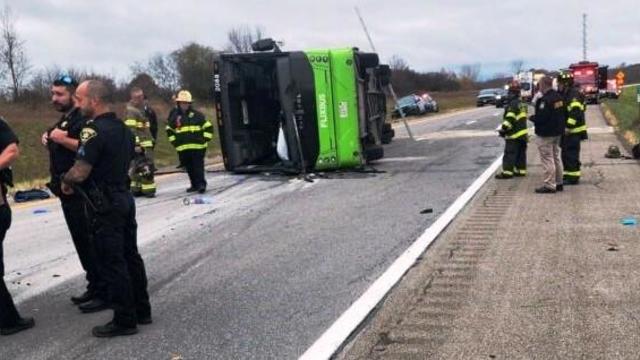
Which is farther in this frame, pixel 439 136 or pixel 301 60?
pixel 439 136

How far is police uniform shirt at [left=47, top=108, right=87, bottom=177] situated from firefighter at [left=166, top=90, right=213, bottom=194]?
6.11 meters

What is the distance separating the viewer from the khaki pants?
33.8ft

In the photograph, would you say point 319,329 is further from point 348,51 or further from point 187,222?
point 348,51

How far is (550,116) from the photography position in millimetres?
10383

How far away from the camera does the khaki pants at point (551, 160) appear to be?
1030cm

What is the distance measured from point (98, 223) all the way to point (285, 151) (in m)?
8.75

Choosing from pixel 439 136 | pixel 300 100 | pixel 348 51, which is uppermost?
pixel 348 51

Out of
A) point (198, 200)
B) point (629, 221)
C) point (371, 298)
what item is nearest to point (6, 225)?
point (371, 298)

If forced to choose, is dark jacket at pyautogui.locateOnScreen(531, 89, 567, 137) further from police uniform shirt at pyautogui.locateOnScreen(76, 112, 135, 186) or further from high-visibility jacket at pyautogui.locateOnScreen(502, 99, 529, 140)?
police uniform shirt at pyautogui.locateOnScreen(76, 112, 135, 186)

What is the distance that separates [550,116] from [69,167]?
23.5 feet

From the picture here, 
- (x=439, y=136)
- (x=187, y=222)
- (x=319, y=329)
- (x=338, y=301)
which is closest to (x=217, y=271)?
(x=338, y=301)

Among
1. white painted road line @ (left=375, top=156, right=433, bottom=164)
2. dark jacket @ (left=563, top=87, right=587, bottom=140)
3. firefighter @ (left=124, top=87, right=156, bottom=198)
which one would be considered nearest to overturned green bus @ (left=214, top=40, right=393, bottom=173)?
white painted road line @ (left=375, top=156, right=433, bottom=164)

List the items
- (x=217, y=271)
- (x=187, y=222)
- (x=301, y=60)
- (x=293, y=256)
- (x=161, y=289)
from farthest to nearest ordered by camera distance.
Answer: (x=301, y=60) → (x=187, y=222) → (x=293, y=256) → (x=217, y=271) → (x=161, y=289)

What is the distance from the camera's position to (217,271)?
6512 millimetres
